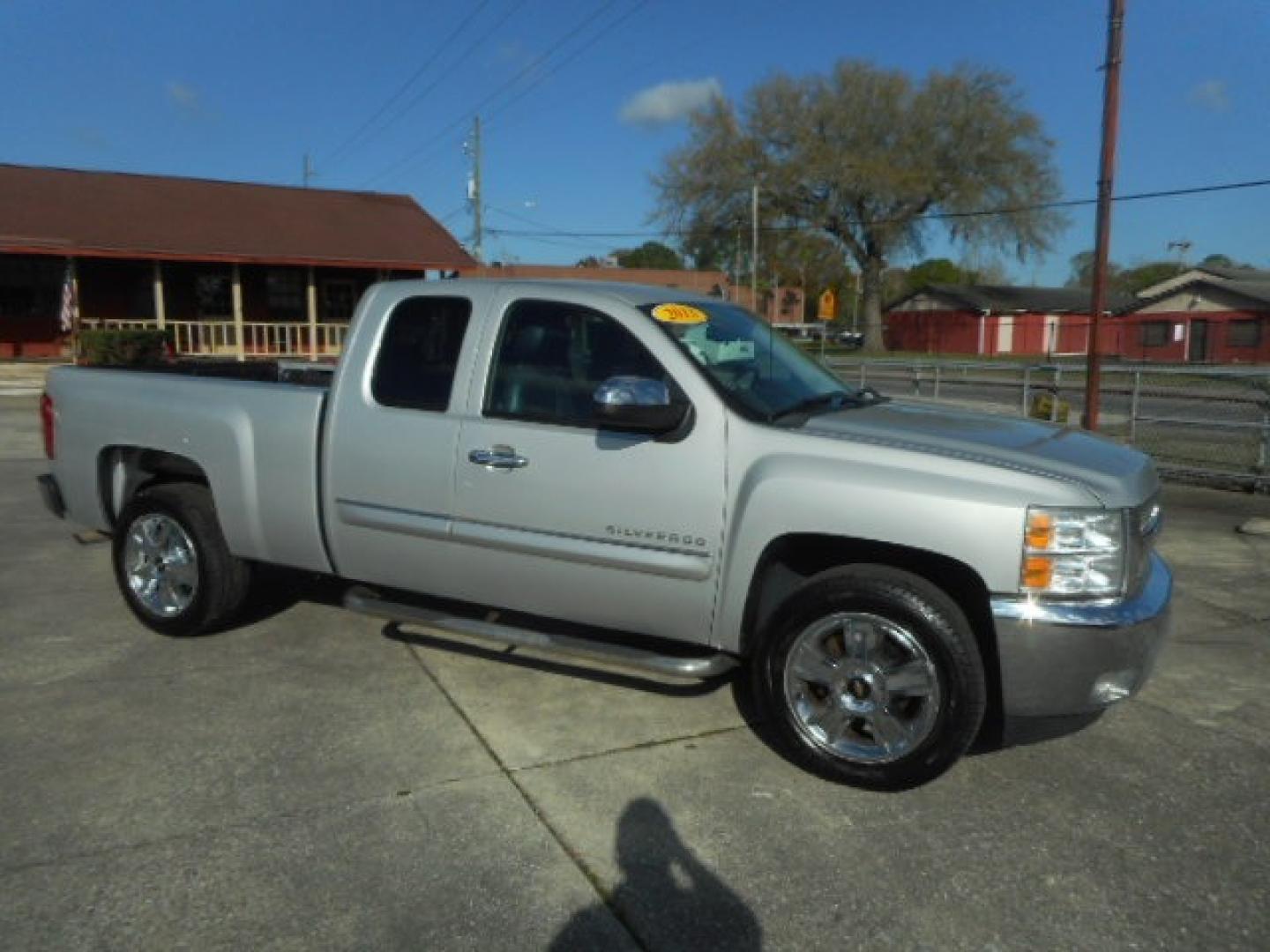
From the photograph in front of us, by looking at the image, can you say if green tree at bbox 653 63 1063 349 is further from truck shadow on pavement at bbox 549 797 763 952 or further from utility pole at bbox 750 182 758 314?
truck shadow on pavement at bbox 549 797 763 952

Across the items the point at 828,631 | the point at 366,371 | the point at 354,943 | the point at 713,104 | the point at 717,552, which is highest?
the point at 713,104

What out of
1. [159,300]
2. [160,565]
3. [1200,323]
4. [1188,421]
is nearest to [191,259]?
[159,300]

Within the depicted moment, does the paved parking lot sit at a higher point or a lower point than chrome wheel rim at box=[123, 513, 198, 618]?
lower

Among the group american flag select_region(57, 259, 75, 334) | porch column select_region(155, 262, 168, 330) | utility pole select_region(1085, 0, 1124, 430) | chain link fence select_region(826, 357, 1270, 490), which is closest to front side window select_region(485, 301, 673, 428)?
chain link fence select_region(826, 357, 1270, 490)

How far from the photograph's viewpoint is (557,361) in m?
4.14

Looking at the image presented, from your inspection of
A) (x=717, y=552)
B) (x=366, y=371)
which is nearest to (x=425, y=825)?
(x=717, y=552)

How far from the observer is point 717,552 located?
3.70m

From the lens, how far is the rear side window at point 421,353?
4.32m

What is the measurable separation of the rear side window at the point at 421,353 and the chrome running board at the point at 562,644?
0.90 metres

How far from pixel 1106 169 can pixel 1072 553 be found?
10.2m

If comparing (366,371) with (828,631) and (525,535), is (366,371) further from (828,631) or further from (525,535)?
(828,631)

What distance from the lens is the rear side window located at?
432 centimetres

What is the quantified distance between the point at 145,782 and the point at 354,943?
1306mm

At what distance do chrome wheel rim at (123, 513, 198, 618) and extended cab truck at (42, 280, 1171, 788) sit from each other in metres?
0.02
